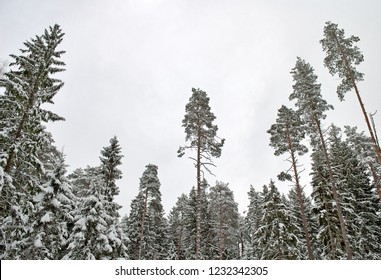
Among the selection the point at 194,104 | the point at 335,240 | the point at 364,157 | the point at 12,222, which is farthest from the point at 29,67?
the point at 364,157

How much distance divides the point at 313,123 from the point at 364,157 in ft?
32.4

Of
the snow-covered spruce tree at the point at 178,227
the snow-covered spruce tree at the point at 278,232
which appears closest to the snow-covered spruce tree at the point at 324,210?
the snow-covered spruce tree at the point at 278,232

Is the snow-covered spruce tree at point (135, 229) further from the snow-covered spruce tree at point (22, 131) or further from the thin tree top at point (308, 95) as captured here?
the thin tree top at point (308, 95)

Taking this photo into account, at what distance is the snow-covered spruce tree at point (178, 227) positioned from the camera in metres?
38.0

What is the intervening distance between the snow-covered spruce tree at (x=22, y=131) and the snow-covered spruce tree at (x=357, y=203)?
22283 mm

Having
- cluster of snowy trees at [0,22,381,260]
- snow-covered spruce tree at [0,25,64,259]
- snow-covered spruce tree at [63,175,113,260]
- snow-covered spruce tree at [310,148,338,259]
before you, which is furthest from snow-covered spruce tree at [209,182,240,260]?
Answer: snow-covered spruce tree at [0,25,64,259]

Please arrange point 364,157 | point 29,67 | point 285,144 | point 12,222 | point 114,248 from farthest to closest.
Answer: point 364,157, point 285,144, point 114,248, point 29,67, point 12,222

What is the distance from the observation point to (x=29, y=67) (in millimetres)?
13109

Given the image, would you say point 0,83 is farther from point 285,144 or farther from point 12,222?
point 285,144

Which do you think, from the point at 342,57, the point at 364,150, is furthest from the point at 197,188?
the point at 364,150

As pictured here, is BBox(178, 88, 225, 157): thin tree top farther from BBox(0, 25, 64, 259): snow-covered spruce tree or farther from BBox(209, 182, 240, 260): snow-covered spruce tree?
BBox(209, 182, 240, 260): snow-covered spruce tree

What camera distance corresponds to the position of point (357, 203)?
25656 millimetres
